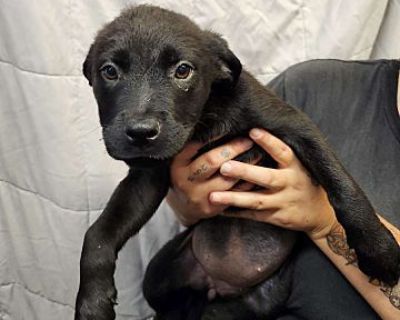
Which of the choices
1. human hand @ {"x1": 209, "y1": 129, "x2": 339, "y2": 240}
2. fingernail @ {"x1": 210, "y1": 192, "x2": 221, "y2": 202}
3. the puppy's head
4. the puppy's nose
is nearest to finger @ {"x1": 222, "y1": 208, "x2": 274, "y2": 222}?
human hand @ {"x1": 209, "y1": 129, "x2": 339, "y2": 240}

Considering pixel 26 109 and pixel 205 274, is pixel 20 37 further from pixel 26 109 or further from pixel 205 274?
pixel 205 274

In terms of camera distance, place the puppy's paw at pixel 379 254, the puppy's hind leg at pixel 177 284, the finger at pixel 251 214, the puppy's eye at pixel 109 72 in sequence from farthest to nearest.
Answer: the puppy's hind leg at pixel 177 284 < the finger at pixel 251 214 < the puppy's paw at pixel 379 254 < the puppy's eye at pixel 109 72

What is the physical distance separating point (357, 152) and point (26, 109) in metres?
0.85

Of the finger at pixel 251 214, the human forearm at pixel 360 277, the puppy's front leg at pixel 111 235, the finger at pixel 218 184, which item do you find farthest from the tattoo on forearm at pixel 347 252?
the puppy's front leg at pixel 111 235

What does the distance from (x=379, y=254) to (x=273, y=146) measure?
30 cm

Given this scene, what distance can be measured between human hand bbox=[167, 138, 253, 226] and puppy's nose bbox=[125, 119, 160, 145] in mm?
261

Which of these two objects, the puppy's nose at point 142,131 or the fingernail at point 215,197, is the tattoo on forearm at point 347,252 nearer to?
the fingernail at point 215,197

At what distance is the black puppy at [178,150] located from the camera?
3.56 ft

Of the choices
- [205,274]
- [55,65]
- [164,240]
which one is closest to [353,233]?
[205,274]

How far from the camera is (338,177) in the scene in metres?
1.25

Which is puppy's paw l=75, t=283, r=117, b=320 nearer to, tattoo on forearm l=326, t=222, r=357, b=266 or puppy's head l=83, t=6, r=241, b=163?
puppy's head l=83, t=6, r=241, b=163

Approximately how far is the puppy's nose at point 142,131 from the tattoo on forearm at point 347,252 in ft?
1.72

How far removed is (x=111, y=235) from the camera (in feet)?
4.00

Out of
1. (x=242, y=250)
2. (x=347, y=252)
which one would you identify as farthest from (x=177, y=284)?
(x=347, y=252)
